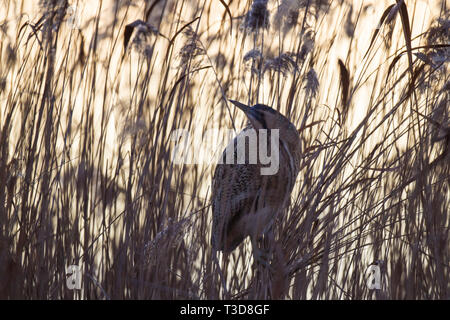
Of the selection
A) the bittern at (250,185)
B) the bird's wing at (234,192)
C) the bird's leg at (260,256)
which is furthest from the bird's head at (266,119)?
the bird's leg at (260,256)

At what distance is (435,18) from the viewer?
2.01 metres

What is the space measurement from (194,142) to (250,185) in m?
0.26

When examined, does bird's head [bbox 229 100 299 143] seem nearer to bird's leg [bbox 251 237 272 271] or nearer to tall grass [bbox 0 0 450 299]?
tall grass [bbox 0 0 450 299]

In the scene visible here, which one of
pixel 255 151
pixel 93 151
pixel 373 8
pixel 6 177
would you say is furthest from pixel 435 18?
pixel 6 177

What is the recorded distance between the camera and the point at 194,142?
7.22 ft

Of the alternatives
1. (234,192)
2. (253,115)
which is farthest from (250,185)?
(253,115)

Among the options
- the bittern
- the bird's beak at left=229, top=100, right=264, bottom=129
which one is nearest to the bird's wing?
the bittern

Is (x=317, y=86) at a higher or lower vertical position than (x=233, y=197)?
higher

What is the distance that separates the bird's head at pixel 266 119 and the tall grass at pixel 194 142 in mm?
38

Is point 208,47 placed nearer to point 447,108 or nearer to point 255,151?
point 255,151

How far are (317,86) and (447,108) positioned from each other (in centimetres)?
37

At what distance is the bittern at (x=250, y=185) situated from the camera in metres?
1.90

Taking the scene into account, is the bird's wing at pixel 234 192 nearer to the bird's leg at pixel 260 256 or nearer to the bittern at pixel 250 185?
the bittern at pixel 250 185

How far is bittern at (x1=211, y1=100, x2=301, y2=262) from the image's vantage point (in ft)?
6.25
